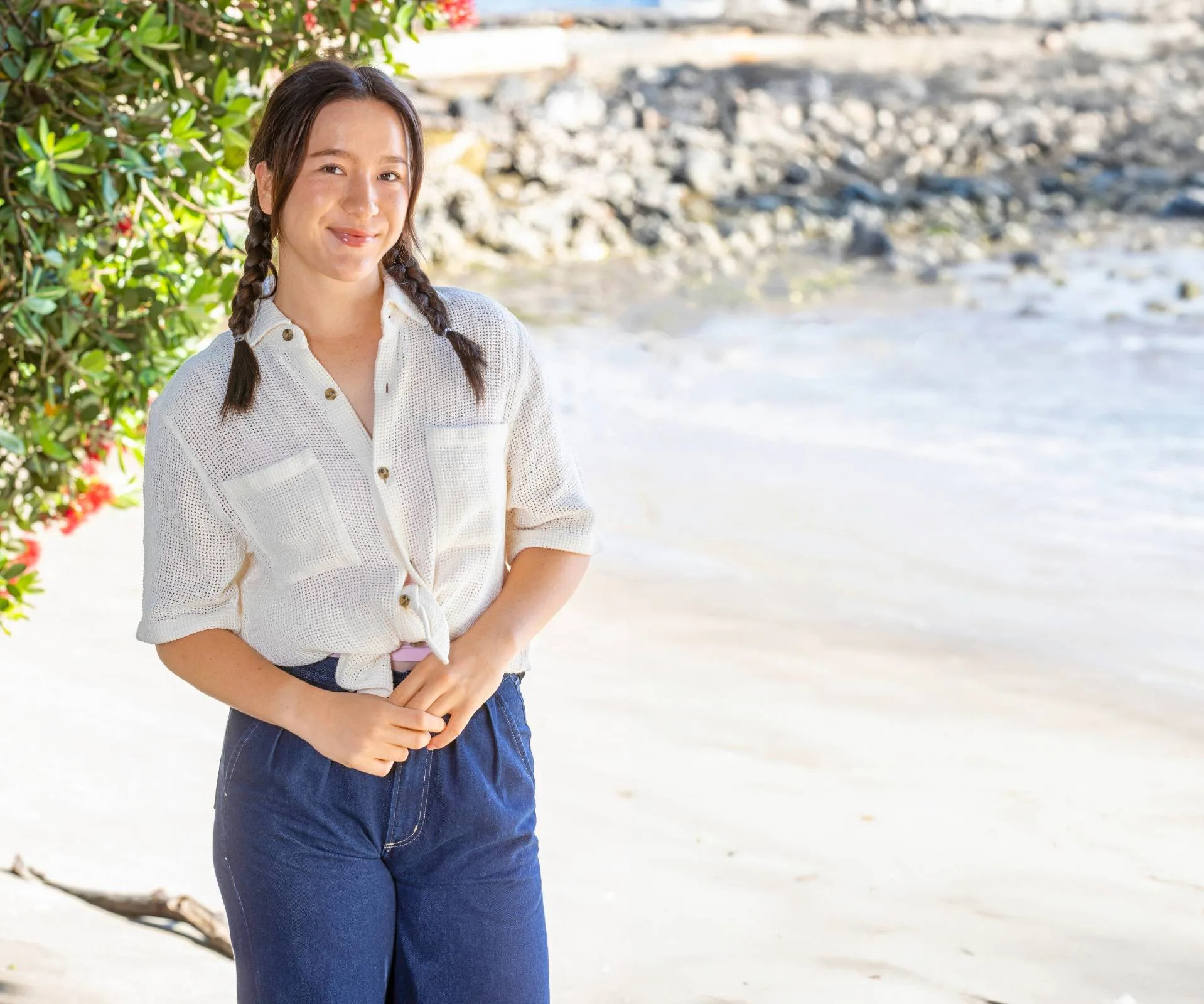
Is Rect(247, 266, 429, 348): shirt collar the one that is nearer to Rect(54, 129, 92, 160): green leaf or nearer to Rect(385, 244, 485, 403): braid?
Rect(385, 244, 485, 403): braid

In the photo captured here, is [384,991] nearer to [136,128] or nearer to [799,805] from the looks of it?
[136,128]

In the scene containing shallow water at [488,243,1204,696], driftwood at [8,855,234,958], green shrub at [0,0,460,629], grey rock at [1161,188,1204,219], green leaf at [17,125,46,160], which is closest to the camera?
green leaf at [17,125,46,160]

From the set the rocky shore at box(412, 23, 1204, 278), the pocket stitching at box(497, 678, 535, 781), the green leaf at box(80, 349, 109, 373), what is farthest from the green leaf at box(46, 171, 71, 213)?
the rocky shore at box(412, 23, 1204, 278)

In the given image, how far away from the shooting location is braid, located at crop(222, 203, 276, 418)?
165 cm

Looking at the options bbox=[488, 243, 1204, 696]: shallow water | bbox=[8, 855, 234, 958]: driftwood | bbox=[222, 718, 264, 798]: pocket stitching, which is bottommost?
bbox=[488, 243, 1204, 696]: shallow water

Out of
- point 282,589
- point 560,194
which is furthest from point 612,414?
point 560,194

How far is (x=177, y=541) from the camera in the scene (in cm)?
167

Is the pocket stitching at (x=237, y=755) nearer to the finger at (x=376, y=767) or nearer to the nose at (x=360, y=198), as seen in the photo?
the finger at (x=376, y=767)

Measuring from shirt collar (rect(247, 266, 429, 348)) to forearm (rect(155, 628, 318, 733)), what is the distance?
34 centimetres

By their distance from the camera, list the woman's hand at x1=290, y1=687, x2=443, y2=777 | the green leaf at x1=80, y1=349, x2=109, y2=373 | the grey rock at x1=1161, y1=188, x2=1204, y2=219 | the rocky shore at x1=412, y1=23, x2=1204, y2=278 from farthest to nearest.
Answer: the grey rock at x1=1161, y1=188, x2=1204, y2=219
the rocky shore at x1=412, y1=23, x2=1204, y2=278
the green leaf at x1=80, y1=349, x2=109, y2=373
the woman's hand at x1=290, y1=687, x2=443, y2=777

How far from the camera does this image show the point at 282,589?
169 centimetres

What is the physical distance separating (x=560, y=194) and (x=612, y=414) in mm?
7310

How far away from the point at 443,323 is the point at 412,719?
44 cm

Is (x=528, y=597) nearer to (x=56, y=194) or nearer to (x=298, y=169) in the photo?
(x=298, y=169)
